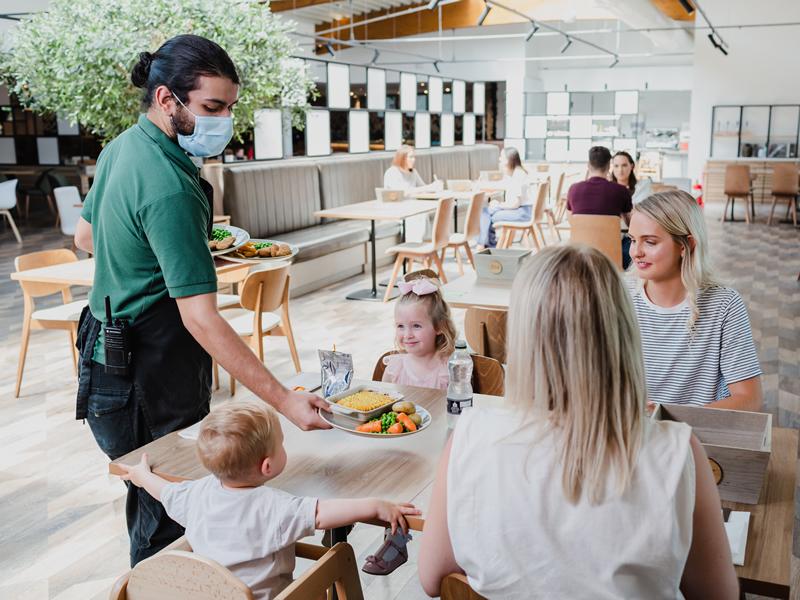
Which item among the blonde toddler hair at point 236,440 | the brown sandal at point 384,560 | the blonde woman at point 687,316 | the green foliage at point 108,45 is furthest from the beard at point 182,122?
the green foliage at point 108,45

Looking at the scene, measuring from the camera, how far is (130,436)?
6.68ft

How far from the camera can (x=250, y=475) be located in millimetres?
1688

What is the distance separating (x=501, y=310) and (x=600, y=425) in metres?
2.30

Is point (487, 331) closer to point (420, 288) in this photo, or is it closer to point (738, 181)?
point (420, 288)

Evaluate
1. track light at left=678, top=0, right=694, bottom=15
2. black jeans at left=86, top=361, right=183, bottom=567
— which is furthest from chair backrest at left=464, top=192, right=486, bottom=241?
track light at left=678, top=0, right=694, bottom=15

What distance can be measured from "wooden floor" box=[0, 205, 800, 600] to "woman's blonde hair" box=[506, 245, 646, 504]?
58 cm

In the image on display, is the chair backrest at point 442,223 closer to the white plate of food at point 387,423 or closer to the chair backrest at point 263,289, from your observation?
the chair backrest at point 263,289

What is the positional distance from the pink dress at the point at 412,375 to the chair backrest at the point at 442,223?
4.46 m

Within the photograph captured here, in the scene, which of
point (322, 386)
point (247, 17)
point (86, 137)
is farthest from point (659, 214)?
point (86, 137)

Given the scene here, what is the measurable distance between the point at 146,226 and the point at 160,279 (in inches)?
5.9

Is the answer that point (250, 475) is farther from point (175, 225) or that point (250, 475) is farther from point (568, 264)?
point (568, 264)

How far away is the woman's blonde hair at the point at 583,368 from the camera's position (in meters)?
1.16

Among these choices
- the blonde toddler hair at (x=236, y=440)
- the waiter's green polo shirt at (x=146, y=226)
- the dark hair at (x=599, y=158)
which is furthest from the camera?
the dark hair at (x=599, y=158)

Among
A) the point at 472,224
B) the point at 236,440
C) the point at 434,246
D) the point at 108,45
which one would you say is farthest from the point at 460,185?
the point at 236,440
